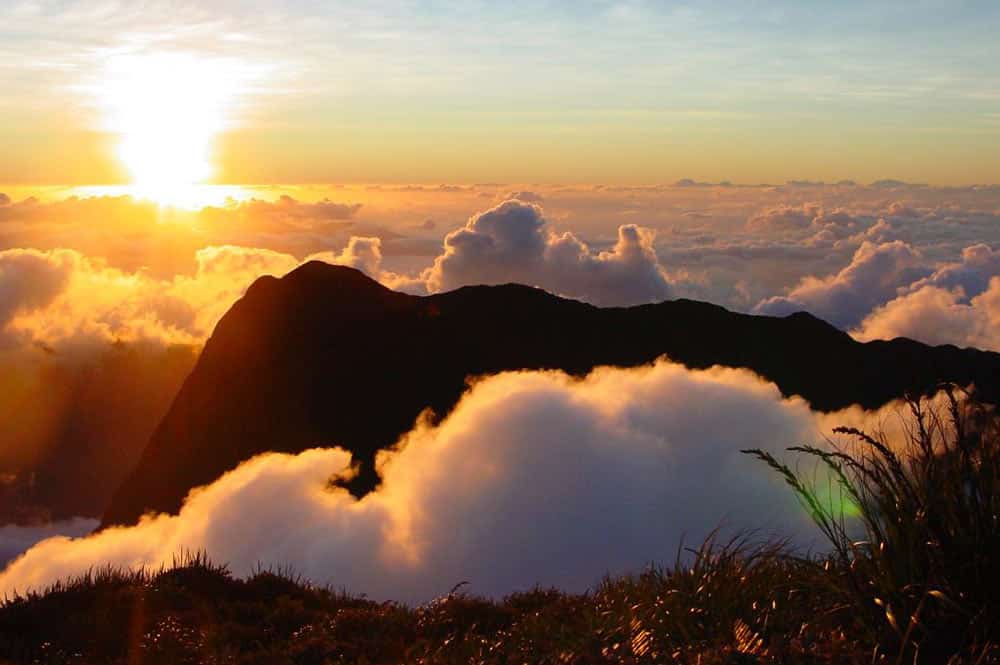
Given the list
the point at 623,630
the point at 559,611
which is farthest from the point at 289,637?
the point at 623,630

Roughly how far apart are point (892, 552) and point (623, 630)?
1914 millimetres

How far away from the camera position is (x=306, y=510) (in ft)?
553

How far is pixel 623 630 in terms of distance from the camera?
733cm

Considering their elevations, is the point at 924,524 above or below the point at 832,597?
above

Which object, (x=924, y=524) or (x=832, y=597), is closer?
(x=924, y=524)

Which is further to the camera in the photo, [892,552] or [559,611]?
[559,611]

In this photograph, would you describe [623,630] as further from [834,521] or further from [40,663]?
[40,663]

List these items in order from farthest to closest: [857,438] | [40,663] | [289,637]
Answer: [289,637]
[40,663]
[857,438]

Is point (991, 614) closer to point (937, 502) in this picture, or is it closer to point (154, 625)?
point (937, 502)

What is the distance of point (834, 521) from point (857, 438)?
68 centimetres

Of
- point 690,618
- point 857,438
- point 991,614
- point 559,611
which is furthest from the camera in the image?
point 559,611

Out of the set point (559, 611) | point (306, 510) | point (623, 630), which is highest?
point (623, 630)

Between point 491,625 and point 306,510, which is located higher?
point 491,625

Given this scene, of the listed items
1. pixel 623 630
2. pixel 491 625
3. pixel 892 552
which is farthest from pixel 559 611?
pixel 892 552
